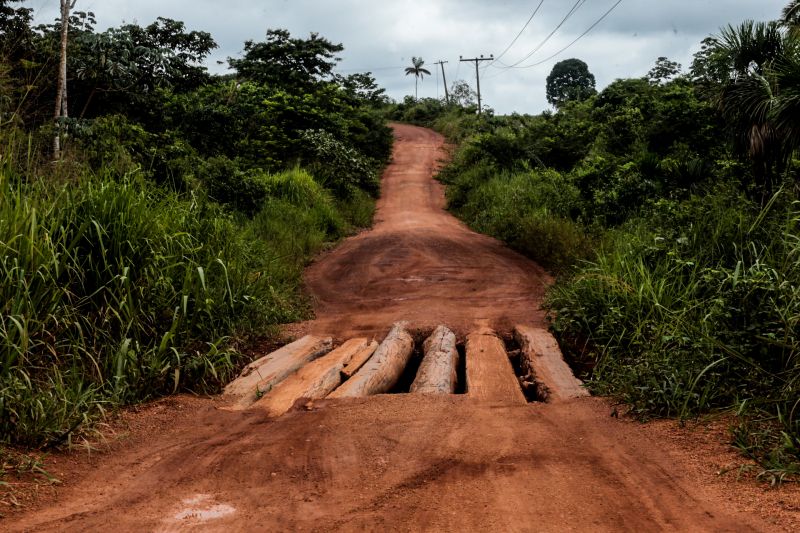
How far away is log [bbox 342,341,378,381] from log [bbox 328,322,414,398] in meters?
0.07

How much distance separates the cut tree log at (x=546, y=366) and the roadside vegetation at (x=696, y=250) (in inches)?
7.5

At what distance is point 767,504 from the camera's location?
2.79 m

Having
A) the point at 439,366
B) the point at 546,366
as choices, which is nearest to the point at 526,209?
the point at 546,366

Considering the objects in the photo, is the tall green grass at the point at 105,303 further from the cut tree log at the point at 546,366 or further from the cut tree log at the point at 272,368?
the cut tree log at the point at 546,366

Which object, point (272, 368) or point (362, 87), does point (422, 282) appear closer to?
point (272, 368)

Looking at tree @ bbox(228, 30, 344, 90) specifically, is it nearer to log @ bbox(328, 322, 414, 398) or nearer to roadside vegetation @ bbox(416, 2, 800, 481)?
roadside vegetation @ bbox(416, 2, 800, 481)

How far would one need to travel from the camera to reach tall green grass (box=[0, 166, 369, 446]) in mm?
3771

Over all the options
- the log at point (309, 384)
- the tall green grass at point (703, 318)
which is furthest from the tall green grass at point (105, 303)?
the tall green grass at point (703, 318)

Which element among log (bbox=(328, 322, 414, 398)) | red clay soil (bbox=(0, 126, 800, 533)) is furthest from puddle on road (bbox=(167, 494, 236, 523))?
log (bbox=(328, 322, 414, 398))

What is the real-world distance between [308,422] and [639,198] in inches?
346

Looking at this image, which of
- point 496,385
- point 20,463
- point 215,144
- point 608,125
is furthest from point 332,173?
point 20,463

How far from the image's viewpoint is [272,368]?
18.0ft

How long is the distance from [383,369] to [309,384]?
0.74 m

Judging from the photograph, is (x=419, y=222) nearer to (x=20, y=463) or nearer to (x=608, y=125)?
(x=608, y=125)
